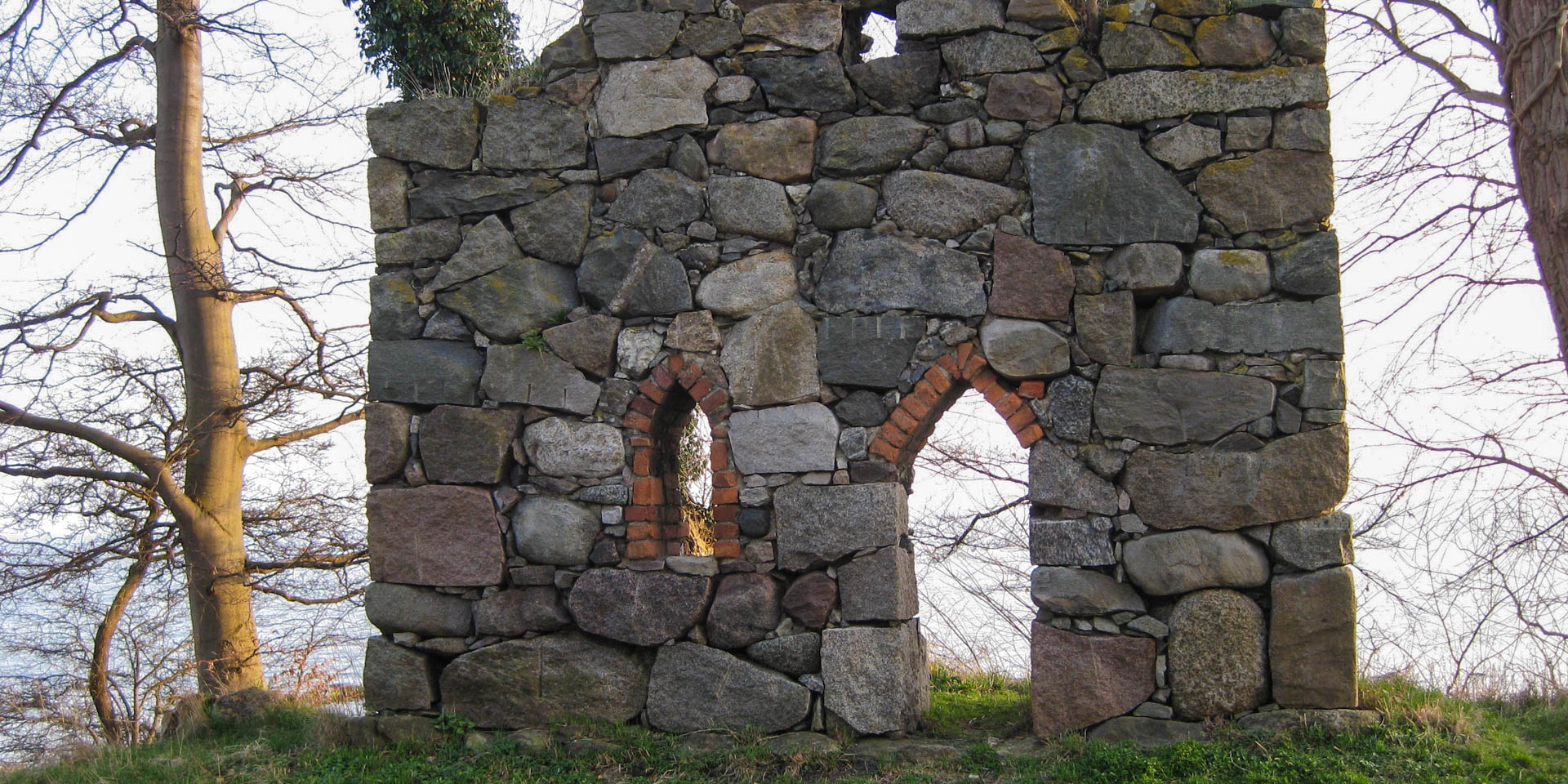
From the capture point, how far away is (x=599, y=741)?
5.37m

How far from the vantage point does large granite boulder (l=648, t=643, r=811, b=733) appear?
5277 mm

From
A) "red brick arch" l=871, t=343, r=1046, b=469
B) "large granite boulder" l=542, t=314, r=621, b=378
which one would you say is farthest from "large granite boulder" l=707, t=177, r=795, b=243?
"red brick arch" l=871, t=343, r=1046, b=469

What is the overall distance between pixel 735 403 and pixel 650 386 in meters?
0.45

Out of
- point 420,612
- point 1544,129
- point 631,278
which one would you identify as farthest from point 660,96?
point 1544,129

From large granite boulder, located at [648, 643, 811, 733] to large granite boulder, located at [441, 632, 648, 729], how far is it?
5.3 inches

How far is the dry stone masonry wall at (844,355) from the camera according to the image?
5.02 metres

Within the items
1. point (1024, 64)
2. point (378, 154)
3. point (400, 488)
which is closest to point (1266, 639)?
point (1024, 64)

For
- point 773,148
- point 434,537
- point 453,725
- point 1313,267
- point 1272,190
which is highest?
point 773,148

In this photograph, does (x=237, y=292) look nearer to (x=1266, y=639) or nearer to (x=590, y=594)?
(x=590, y=594)

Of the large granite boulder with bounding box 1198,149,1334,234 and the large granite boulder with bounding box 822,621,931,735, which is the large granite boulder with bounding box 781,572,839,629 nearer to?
the large granite boulder with bounding box 822,621,931,735

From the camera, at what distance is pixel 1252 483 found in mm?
4953

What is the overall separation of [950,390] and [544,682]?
2494 mm

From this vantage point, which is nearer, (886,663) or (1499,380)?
(886,663)

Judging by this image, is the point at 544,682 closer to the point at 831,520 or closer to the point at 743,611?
the point at 743,611
